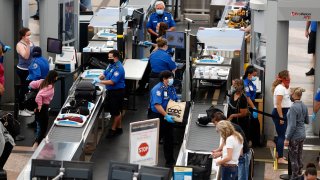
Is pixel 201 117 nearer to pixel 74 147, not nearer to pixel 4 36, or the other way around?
pixel 74 147

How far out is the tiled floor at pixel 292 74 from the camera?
63.6 feet

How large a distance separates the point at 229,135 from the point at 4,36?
8402 millimetres

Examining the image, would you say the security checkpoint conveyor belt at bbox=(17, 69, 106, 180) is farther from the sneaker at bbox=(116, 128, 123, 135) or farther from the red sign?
the red sign

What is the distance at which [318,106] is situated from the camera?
66.7 ft

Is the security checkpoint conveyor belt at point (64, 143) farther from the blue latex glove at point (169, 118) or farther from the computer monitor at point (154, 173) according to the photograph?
the computer monitor at point (154, 173)

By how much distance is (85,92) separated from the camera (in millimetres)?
20406

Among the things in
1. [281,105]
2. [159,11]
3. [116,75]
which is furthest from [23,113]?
[281,105]

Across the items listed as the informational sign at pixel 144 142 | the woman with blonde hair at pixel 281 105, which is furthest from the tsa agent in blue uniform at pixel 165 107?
the woman with blonde hair at pixel 281 105

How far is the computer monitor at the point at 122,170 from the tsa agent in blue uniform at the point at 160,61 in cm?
546

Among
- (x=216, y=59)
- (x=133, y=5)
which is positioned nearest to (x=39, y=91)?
(x=216, y=59)

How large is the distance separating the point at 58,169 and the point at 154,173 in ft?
4.72

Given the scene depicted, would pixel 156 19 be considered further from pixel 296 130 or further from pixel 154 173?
pixel 154 173

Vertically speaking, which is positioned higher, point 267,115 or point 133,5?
point 133,5

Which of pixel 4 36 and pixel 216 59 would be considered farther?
pixel 4 36
